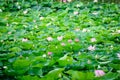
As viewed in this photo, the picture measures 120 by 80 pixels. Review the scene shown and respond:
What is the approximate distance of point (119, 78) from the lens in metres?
2.06

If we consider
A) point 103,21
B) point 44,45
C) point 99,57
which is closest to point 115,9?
point 103,21

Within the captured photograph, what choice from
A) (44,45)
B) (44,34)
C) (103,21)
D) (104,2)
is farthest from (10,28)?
(104,2)

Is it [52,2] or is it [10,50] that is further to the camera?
[52,2]

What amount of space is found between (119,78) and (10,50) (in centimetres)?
138

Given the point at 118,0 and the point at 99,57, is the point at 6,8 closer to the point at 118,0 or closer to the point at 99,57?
the point at 118,0

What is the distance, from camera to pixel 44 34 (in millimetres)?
4043

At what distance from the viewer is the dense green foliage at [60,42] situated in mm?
2377

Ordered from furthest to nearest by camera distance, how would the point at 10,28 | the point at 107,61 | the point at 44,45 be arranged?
the point at 10,28 → the point at 44,45 → the point at 107,61

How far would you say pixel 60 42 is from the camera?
3484 millimetres

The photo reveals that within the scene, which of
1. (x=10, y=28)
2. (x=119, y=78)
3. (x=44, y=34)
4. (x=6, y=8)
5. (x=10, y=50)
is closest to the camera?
(x=119, y=78)

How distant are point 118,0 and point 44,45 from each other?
336 cm

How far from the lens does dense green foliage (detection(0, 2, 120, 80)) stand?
7.80 ft

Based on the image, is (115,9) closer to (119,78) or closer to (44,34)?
(44,34)

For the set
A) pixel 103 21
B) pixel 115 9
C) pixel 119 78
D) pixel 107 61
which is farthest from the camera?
pixel 115 9
